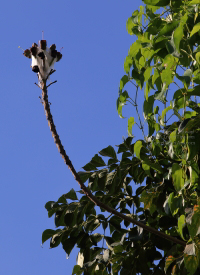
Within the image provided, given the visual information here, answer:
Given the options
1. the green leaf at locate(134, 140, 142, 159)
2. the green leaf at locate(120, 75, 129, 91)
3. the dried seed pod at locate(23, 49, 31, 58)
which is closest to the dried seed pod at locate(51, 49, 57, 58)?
the dried seed pod at locate(23, 49, 31, 58)

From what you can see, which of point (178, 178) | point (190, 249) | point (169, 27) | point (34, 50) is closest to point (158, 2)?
point (169, 27)

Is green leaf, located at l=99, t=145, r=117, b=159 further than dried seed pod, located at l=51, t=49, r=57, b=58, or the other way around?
green leaf, located at l=99, t=145, r=117, b=159

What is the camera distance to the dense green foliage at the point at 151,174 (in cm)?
173

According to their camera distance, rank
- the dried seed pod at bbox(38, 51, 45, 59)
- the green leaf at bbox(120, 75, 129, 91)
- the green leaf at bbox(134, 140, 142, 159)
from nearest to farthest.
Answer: the dried seed pod at bbox(38, 51, 45, 59) → the green leaf at bbox(134, 140, 142, 159) → the green leaf at bbox(120, 75, 129, 91)

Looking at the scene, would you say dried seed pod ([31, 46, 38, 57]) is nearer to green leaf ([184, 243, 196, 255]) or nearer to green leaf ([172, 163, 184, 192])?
green leaf ([172, 163, 184, 192])

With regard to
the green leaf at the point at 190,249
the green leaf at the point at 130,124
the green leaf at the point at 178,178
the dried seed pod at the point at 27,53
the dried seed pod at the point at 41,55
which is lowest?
the green leaf at the point at 190,249

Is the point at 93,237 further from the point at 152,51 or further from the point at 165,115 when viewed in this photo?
the point at 152,51

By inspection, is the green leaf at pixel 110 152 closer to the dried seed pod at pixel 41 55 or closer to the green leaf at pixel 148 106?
the green leaf at pixel 148 106

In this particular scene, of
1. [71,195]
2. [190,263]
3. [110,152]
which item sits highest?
[110,152]

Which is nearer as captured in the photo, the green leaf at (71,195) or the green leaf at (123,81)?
the green leaf at (123,81)

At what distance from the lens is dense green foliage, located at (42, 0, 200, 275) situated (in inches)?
68.1

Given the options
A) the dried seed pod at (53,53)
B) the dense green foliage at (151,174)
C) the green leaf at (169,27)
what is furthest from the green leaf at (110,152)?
the green leaf at (169,27)

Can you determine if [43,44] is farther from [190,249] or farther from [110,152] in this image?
[190,249]

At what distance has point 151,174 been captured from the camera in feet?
7.23
